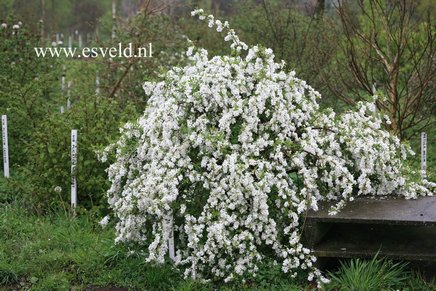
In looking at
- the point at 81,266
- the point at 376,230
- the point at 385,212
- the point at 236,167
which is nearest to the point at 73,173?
the point at 81,266

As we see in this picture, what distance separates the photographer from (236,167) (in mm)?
4332

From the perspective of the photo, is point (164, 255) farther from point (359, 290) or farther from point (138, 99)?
point (138, 99)

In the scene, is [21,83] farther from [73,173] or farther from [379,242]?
[379,242]

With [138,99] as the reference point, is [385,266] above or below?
below

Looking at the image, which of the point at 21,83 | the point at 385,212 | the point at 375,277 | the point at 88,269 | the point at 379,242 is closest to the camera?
the point at 375,277

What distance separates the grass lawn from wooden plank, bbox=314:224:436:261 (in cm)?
17

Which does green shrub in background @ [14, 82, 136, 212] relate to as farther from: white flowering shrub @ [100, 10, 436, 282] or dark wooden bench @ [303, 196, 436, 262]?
dark wooden bench @ [303, 196, 436, 262]

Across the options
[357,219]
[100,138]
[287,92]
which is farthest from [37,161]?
[357,219]

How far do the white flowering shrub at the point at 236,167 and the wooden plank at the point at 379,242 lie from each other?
9.6 inches

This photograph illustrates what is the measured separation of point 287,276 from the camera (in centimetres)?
457

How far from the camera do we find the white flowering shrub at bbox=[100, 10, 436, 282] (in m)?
4.40

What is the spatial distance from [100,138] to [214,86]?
1.90 metres

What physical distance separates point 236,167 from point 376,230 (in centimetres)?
130

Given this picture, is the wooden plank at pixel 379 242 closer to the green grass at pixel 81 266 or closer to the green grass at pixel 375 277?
the green grass at pixel 375 277
